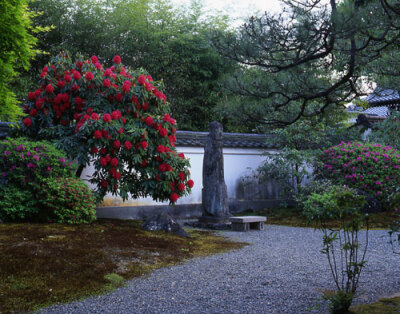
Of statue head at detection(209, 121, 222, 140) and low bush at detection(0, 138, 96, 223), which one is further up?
statue head at detection(209, 121, 222, 140)

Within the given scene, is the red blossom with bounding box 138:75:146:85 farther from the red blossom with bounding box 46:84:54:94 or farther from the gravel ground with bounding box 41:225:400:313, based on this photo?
the gravel ground with bounding box 41:225:400:313

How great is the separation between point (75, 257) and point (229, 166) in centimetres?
807

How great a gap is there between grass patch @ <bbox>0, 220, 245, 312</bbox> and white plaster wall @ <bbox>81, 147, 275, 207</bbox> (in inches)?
168

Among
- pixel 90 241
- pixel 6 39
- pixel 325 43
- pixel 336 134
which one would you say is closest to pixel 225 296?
pixel 90 241

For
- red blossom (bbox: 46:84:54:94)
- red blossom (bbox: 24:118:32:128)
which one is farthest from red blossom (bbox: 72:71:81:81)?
red blossom (bbox: 24:118:32:128)

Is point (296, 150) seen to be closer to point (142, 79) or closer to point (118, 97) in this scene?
point (142, 79)

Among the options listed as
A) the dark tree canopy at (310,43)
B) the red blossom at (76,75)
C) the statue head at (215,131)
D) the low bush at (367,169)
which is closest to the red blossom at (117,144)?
the red blossom at (76,75)

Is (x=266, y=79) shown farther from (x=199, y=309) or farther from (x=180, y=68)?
(x=180, y=68)

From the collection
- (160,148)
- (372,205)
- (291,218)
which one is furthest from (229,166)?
(160,148)

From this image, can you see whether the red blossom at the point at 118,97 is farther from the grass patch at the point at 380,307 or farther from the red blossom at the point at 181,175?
the grass patch at the point at 380,307

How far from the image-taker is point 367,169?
11.4 metres

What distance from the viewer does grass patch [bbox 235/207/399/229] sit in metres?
10.4

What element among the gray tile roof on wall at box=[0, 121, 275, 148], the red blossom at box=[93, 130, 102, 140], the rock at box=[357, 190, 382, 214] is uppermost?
the gray tile roof on wall at box=[0, 121, 275, 148]

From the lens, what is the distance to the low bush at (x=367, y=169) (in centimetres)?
1123
